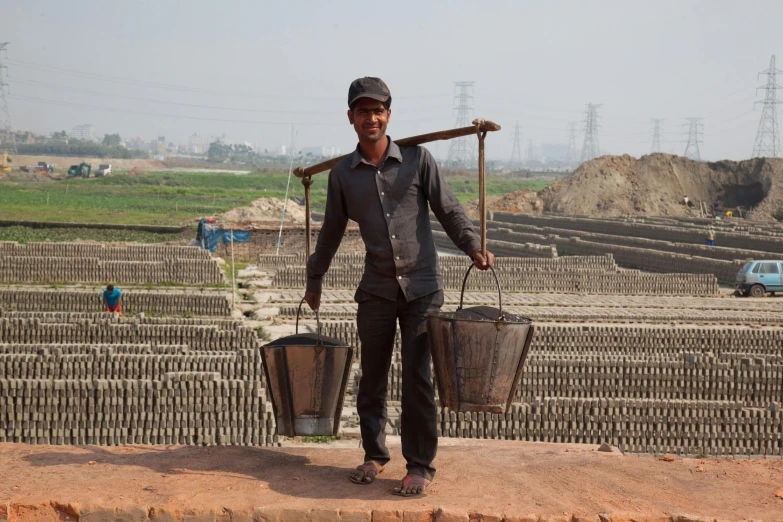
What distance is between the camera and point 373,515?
454cm

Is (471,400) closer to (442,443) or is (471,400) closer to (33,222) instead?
(442,443)

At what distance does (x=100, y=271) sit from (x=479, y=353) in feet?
68.0

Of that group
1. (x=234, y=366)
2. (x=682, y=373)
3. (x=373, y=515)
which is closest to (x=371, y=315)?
(x=373, y=515)

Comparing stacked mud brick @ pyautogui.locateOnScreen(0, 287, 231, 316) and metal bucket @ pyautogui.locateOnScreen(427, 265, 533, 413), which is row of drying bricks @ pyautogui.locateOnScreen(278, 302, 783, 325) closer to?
stacked mud brick @ pyautogui.locateOnScreen(0, 287, 231, 316)

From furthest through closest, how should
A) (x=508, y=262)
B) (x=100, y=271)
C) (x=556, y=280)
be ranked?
(x=508, y=262) < (x=556, y=280) < (x=100, y=271)

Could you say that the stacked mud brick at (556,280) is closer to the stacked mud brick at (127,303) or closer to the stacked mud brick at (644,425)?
the stacked mud brick at (127,303)

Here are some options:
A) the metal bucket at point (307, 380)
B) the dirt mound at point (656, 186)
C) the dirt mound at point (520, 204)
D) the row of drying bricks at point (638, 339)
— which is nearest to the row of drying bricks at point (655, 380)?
the row of drying bricks at point (638, 339)

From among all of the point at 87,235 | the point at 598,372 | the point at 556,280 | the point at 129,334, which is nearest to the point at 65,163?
the point at 87,235

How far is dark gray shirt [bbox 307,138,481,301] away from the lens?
493 cm

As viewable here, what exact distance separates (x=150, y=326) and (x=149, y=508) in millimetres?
10192

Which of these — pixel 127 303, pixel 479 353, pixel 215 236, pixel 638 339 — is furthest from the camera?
pixel 215 236

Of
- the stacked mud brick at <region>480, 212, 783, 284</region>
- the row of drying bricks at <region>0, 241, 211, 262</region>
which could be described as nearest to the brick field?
the row of drying bricks at <region>0, 241, 211, 262</region>

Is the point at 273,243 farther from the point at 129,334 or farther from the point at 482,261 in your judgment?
the point at 482,261

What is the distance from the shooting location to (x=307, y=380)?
5531mm
